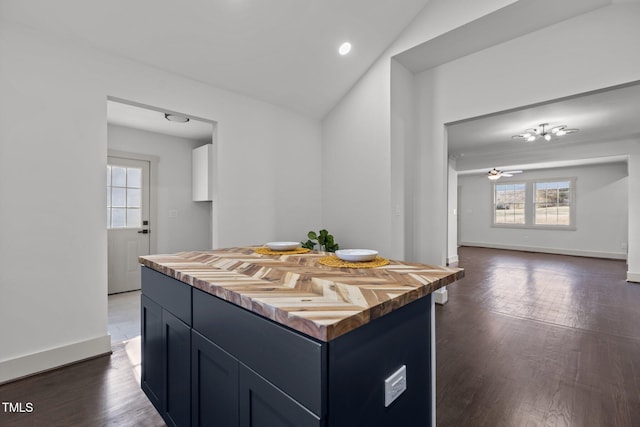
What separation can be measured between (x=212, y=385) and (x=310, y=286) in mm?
568

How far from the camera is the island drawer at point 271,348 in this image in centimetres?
75

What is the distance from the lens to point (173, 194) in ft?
15.6

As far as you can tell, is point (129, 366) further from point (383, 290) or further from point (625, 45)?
point (625, 45)

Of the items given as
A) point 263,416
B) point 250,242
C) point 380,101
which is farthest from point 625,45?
point 250,242

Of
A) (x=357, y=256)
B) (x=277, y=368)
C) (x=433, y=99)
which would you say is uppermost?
(x=433, y=99)

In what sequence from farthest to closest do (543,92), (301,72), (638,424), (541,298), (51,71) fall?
(541,298) → (301,72) → (543,92) → (51,71) → (638,424)

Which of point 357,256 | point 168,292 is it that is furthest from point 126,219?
point 357,256

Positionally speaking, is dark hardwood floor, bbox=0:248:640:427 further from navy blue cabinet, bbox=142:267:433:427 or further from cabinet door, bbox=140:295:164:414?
navy blue cabinet, bbox=142:267:433:427

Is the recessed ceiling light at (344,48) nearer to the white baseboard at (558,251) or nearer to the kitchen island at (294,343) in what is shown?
the kitchen island at (294,343)

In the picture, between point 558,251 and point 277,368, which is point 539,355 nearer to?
point 277,368

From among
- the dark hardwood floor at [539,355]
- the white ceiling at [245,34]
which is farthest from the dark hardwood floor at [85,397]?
the white ceiling at [245,34]

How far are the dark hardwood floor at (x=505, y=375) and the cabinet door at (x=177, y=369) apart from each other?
34cm

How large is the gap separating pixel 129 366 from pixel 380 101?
11.1 feet

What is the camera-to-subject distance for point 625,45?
2352mm
